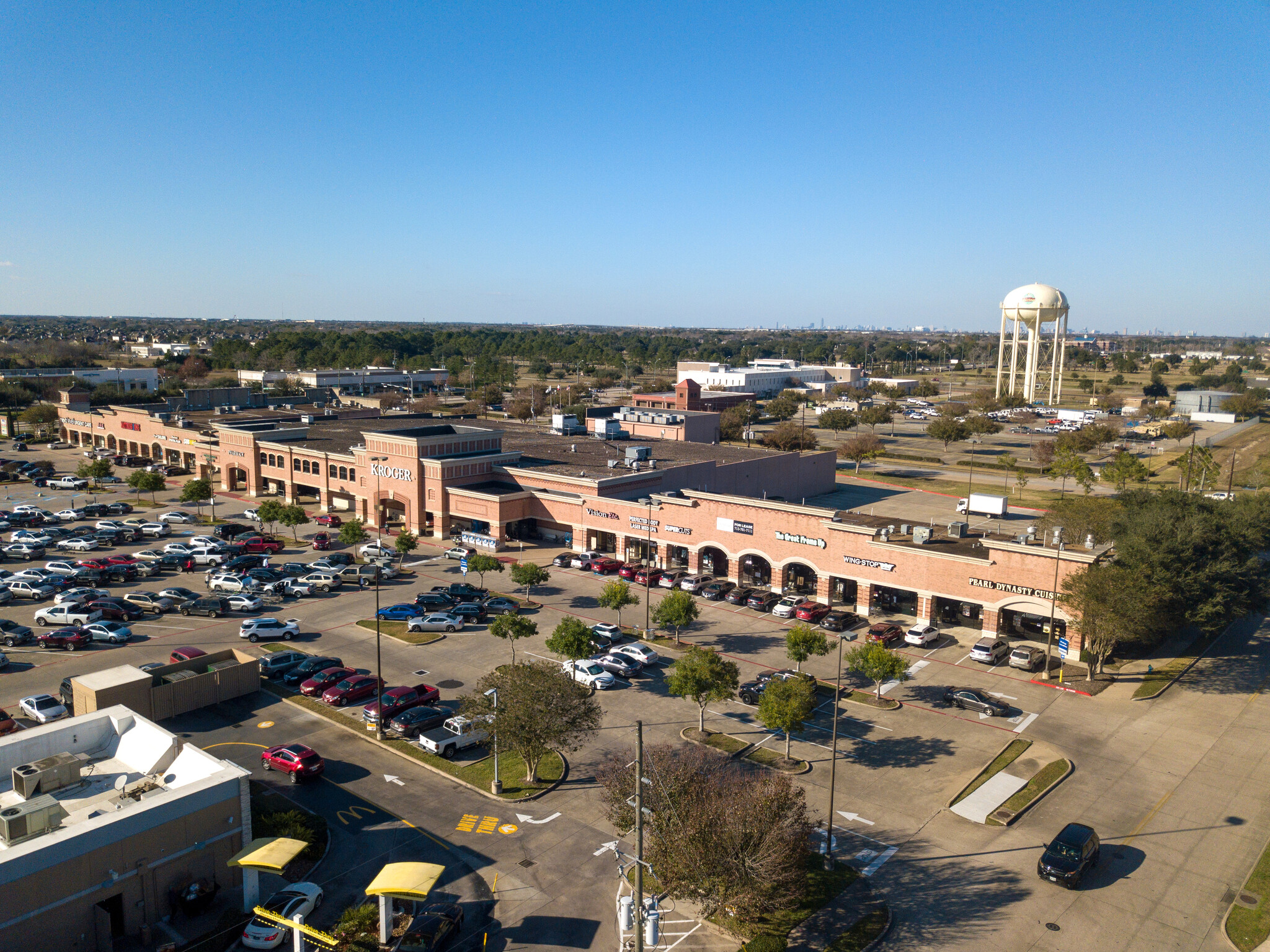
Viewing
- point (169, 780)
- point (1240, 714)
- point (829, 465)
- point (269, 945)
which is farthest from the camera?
point (829, 465)

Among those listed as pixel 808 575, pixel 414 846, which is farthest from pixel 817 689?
pixel 414 846

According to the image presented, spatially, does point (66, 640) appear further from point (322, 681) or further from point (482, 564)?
Answer: point (482, 564)

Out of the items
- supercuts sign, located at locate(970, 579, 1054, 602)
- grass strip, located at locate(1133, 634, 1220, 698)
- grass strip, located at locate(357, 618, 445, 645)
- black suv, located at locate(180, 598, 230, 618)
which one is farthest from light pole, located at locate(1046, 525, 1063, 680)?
black suv, located at locate(180, 598, 230, 618)

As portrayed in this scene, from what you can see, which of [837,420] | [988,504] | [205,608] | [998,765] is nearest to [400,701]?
[205,608]

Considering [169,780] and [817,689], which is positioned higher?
[169,780]

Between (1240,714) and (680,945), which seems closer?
(680,945)

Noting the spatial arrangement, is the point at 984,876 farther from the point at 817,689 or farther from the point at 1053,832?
the point at 817,689

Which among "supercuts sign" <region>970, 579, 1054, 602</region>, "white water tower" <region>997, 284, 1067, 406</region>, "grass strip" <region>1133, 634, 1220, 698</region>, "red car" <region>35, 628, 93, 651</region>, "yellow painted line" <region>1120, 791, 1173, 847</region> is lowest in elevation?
"yellow painted line" <region>1120, 791, 1173, 847</region>

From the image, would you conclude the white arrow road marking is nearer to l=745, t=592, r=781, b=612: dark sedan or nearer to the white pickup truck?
the white pickup truck
